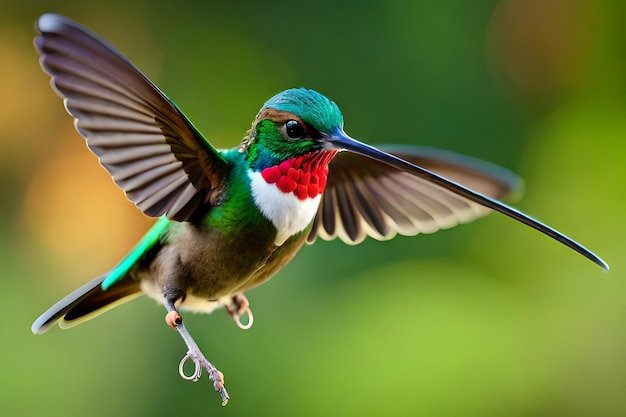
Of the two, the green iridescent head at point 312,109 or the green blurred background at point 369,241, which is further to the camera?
the green blurred background at point 369,241

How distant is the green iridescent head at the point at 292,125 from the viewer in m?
1.28

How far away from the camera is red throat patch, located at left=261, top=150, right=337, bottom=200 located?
134 cm

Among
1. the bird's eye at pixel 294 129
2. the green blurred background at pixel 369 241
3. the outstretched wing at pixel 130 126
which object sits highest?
the outstretched wing at pixel 130 126

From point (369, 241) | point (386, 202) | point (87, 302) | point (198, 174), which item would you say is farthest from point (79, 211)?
point (198, 174)

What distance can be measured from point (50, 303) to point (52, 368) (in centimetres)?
21

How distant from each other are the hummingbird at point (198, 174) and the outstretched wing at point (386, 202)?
34cm

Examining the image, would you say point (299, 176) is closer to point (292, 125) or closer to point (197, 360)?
point (292, 125)

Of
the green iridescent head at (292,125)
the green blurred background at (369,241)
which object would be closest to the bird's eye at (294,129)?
the green iridescent head at (292,125)

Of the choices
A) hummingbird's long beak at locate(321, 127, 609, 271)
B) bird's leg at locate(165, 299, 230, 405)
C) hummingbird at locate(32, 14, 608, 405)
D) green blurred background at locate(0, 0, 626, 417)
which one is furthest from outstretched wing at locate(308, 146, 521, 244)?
green blurred background at locate(0, 0, 626, 417)

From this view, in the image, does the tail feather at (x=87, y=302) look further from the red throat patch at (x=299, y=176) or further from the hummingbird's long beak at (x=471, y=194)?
the hummingbird's long beak at (x=471, y=194)

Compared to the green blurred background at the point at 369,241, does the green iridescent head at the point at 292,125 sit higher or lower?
higher

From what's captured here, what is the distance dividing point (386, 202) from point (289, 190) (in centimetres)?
54

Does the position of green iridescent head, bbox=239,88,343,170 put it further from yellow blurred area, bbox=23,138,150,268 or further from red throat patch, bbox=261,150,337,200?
yellow blurred area, bbox=23,138,150,268

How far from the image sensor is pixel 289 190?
1.36 metres
